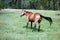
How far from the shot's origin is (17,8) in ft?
10.1

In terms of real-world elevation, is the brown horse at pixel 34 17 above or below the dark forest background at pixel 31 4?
below

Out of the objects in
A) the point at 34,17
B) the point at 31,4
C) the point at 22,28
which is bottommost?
the point at 22,28

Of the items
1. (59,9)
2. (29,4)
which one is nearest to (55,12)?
(59,9)

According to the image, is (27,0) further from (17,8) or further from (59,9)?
(59,9)

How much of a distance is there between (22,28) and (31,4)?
1.01 ft

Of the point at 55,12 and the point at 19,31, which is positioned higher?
the point at 55,12

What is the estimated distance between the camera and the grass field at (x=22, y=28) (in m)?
2.98

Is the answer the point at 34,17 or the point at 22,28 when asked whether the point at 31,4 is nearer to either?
the point at 34,17

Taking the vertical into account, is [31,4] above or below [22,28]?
above

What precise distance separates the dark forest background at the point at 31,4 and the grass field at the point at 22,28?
0.05 m

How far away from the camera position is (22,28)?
303 centimetres

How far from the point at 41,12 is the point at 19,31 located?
344 mm

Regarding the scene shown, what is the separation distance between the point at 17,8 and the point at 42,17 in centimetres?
32

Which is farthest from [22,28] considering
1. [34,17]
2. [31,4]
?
[31,4]
